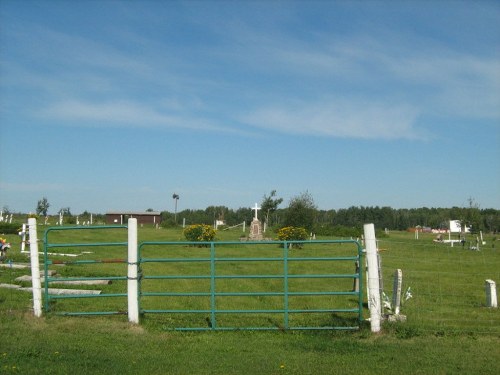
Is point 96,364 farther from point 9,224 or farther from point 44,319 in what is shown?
point 9,224

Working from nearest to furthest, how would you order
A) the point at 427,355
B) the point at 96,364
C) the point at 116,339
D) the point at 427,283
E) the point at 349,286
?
1. the point at 96,364
2. the point at 427,355
3. the point at 116,339
4. the point at 427,283
5. the point at 349,286

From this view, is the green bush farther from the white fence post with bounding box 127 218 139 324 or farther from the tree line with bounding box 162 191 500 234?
the white fence post with bounding box 127 218 139 324

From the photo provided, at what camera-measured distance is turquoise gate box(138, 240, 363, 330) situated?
10.7 m

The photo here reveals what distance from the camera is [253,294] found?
424 inches

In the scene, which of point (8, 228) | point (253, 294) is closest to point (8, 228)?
point (8, 228)

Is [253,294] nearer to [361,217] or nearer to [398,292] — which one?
[398,292]

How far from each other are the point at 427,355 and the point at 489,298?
18.6ft

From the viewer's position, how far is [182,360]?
8.47m

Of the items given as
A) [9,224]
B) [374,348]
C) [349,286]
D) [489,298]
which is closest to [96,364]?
[374,348]

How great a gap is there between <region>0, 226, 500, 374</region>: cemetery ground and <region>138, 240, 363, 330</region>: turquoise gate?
1.52 feet

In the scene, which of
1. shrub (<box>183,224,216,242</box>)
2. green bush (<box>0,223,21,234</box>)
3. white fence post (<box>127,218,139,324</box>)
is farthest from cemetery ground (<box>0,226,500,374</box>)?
green bush (<box>0,223,21,234</box>)

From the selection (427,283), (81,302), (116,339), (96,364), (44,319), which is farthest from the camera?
(427,283)

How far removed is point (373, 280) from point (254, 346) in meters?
2.46

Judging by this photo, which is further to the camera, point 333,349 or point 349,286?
point 349,286
